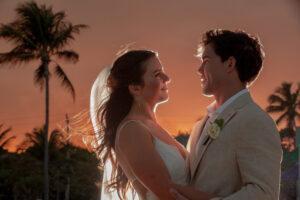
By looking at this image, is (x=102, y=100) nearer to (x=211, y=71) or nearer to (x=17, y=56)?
(x=211, y=71)

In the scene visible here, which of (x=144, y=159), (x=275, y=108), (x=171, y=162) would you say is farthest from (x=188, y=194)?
(x=275, y=108)

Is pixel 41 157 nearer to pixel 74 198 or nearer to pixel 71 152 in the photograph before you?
pixel 71 152

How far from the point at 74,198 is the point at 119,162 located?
2348 inches

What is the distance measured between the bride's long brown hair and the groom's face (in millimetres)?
679

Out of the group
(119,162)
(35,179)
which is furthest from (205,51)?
(35,179)

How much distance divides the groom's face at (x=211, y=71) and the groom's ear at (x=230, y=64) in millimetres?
19

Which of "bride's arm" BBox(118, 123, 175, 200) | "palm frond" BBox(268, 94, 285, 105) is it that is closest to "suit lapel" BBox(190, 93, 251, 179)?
"bride's arm" BBox(118, 123, 175, 200)

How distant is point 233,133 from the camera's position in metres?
3.45

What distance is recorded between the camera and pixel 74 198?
63.1 meters

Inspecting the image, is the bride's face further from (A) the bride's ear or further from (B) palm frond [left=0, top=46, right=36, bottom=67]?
(B) palm frond [left=0, top=46, right=36, bottom=67]

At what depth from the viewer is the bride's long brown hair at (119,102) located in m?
4.38

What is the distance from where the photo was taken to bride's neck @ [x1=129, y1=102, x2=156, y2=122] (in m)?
4.33

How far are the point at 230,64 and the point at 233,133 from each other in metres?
0.38

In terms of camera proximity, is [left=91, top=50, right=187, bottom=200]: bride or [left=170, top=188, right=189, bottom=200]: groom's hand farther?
[left=91, top=50, right=187, bottom=200]: bride
